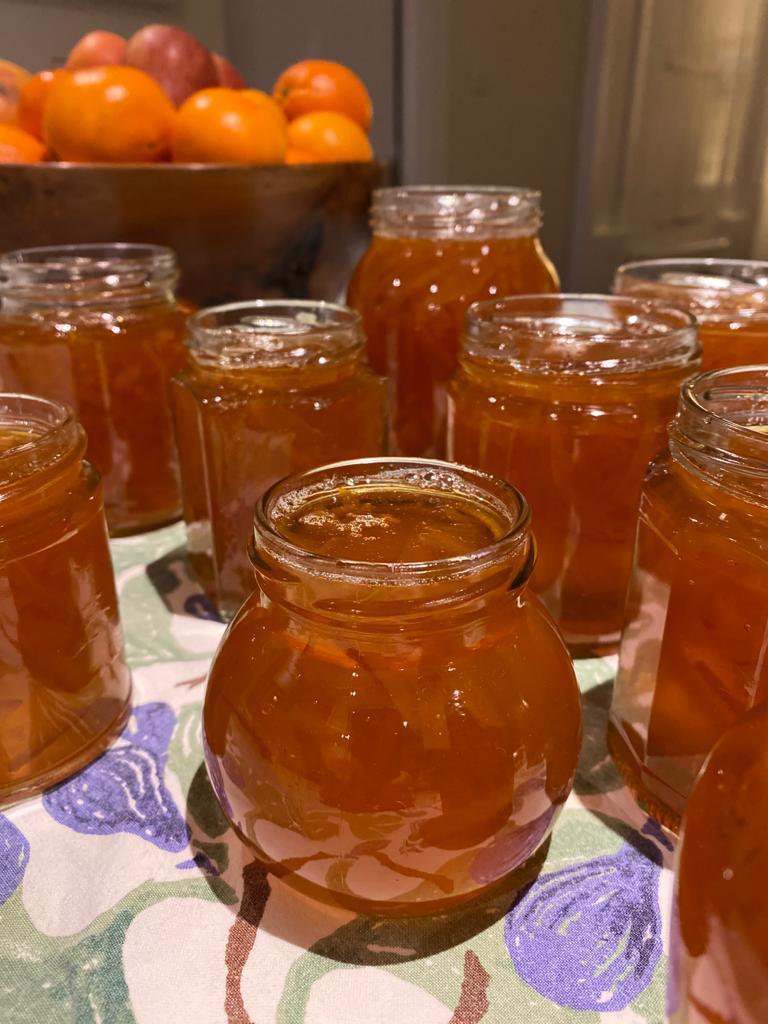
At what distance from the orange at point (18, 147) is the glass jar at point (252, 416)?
0.39 metres

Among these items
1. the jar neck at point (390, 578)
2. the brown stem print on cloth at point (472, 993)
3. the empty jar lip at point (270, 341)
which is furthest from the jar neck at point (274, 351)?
the brown stem print on cloth at point (472, 993)

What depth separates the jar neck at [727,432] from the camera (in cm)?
45

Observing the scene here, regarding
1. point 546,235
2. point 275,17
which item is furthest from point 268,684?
point 275,17

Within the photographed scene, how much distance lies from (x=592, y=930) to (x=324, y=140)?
96cm

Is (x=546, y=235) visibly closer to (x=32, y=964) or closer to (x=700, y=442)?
(x=700, y=442)

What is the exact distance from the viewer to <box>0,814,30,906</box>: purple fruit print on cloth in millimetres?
478

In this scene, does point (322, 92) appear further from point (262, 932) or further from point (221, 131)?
point (262, 932)

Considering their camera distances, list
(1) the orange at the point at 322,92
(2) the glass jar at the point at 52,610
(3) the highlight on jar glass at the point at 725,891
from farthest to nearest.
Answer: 1. (1) the orange at the point at 322,92
2. (2) the glass jar at the point at 52,610
3. (3) the highlight on jar glass at the point at 725,891

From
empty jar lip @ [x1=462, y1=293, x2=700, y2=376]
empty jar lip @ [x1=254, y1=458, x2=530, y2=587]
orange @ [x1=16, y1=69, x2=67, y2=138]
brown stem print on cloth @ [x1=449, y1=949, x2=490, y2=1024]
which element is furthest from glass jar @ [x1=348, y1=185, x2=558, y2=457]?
brown stem print on cloth @ [x1=449, y1=949, x2=490, y2=1024]

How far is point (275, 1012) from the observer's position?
41cm

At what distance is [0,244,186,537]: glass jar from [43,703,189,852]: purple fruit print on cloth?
0.34 meters

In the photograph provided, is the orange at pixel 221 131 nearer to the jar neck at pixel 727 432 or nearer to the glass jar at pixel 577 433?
the glass jar at pixel 577 433

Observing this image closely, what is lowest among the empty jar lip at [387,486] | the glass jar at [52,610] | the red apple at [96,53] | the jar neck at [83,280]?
the glass jar at [52,610]

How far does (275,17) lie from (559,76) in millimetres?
620
